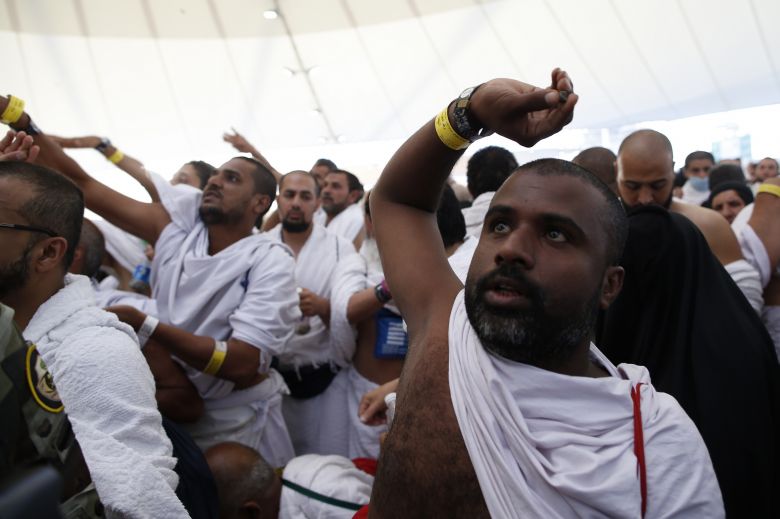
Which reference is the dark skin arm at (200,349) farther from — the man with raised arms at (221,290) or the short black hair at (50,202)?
the short black hair at (50,202)

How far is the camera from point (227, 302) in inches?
106

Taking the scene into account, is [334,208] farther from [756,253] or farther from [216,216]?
[756,253]

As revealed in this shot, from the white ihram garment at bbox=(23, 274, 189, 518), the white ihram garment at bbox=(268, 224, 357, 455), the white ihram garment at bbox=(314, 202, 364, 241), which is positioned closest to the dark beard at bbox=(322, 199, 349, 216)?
the white ihram garment at bbox=(314, 202, 364, 241)

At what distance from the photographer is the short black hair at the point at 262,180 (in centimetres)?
309

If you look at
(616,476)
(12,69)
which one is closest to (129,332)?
(616,476)

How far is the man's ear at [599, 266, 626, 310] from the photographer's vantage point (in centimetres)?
143

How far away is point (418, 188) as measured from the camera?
5.45 feet

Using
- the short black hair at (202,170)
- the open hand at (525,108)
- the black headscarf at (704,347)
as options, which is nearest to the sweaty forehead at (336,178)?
the short black hair at (202,170)

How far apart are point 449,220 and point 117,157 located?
A: 6.24 feet

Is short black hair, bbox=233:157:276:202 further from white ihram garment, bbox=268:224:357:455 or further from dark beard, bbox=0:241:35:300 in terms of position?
dark beard, bbox=0:241:35:300

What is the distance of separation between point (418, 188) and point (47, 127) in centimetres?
1280

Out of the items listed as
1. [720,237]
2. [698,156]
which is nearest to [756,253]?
[720,237]

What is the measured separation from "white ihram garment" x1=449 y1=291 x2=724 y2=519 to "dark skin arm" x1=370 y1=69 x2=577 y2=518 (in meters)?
0.06

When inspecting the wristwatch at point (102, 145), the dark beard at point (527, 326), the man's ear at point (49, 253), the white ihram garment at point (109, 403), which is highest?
the wristwatch at point (102, 145)
